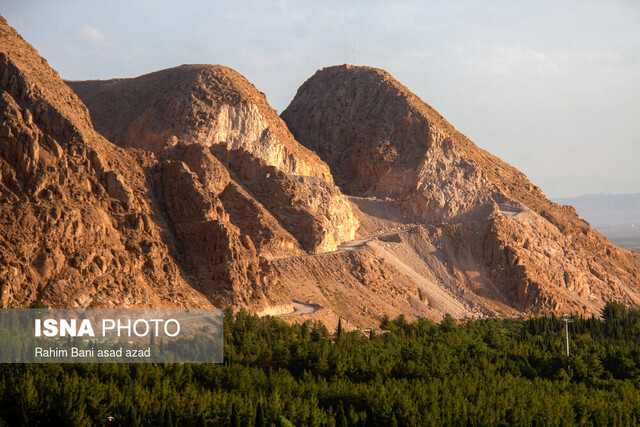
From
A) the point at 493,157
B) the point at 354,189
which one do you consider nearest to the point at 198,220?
the point at 354,189

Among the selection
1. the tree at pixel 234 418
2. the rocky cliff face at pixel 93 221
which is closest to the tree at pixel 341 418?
the tree at pixel 234 418

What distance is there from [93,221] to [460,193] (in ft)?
166

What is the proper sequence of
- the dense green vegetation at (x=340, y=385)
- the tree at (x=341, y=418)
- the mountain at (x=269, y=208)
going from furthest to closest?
the mountain at (x=269, y=208)
the tree at (x=341, y=418)
the dense green vegetation at (x=340, y=385)

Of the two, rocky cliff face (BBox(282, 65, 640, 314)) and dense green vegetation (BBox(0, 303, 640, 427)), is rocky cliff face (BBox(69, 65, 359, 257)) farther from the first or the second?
dense green vegetation (BBox(0, 303, 640, 427))

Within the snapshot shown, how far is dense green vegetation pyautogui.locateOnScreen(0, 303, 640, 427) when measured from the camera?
3672cm

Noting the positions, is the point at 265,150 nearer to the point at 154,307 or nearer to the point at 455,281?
the point at 455,281

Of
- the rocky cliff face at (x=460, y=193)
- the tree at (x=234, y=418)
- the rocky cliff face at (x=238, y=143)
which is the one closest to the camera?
the tree at (x=234, y=418)

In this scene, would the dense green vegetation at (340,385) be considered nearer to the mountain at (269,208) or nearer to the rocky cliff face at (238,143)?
the mountain at (269,208)

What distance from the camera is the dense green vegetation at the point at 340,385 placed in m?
36.7

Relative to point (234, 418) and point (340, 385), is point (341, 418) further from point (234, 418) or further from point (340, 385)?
point (234, 418)

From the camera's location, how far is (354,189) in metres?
100

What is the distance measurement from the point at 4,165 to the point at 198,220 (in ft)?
49.4

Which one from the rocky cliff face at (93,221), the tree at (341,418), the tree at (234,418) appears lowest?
the tree at (341,418)

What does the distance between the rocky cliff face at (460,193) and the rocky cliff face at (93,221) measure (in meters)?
30.1
